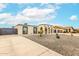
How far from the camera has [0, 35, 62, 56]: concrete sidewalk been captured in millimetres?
2127

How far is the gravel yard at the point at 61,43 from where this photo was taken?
216 cm

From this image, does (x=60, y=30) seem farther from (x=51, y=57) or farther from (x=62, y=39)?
(x=51, y=57)

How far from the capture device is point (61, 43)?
7.36 feet

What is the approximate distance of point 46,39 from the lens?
2289 millimetres

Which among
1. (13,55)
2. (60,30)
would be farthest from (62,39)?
(13,55)

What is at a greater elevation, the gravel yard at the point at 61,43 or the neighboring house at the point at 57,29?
the neighboring house at the point at 57,29

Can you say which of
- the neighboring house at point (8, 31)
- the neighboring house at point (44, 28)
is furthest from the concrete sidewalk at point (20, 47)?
the neighboring house at point (44, 28)

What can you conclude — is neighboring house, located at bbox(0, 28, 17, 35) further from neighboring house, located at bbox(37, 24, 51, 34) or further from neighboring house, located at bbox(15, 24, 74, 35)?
neighboring house, located at bbox(37, 24, 51, 34)

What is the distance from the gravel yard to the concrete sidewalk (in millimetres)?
60

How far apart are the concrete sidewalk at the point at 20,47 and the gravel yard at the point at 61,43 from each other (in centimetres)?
6

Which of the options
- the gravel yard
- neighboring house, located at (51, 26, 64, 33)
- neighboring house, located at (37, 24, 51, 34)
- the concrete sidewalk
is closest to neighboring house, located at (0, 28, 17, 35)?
the concrete sidewalk

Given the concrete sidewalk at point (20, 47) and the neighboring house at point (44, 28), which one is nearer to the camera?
the concrete sidewalk at point (20, 47)

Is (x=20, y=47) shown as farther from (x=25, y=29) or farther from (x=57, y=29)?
(x=57, y=29)

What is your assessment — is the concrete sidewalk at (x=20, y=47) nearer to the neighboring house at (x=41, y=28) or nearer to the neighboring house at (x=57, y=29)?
the neighboring house at (x=41, y=28)
